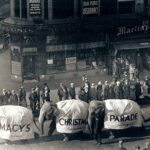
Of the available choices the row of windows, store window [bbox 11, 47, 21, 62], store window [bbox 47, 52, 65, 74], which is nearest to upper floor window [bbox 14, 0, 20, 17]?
the row of windows

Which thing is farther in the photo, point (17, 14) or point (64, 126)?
point (17, 14)

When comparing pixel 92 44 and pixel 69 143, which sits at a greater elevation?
pixel 92 44

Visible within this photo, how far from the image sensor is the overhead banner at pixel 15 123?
24516 mm

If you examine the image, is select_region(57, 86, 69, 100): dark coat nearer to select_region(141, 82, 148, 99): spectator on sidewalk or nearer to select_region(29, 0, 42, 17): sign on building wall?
select_region(141, 82, 148, 99): spectator on sidewalk

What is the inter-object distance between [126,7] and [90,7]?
2808 millimetres

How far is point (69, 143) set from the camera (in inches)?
999

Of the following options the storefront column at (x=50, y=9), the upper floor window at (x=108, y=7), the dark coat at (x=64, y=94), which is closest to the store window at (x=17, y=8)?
the storefront column at (x=50, y=9)

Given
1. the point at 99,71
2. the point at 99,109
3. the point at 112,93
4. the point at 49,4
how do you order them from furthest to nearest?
1. the point at 99,71
2. the point at 49,4
3. the point at 112,93
4. the point at 99,109

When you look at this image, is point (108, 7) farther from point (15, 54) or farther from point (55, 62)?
point (15, 54)

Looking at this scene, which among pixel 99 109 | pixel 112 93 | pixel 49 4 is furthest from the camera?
pixel 49 4

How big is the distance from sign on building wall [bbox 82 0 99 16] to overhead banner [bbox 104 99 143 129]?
12430 mm

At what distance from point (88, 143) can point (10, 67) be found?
13.6m

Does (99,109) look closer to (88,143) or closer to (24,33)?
(88,143)

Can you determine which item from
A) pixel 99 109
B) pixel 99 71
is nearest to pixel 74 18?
pixel 99 71
